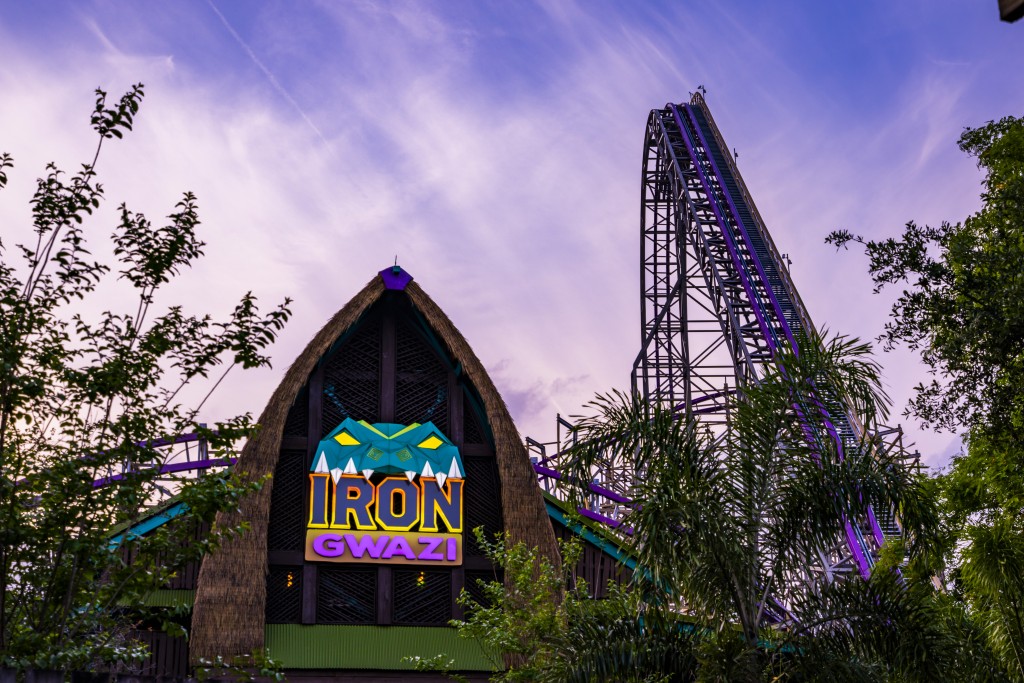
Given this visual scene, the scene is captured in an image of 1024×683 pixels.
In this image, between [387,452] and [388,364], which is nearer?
[387,452]

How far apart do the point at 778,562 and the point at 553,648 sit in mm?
2641

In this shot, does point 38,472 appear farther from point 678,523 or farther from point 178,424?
point 678,523

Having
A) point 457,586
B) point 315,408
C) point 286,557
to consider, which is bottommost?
point 457,586

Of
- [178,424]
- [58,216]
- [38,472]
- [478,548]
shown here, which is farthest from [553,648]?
[478,548]

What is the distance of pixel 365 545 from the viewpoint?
24062 millimetres

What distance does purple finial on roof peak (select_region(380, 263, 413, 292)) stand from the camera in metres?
26.4

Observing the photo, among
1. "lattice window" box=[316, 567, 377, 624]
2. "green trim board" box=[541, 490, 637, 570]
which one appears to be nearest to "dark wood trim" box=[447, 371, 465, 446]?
"green trim board" box=[541, 490, 637, 570]

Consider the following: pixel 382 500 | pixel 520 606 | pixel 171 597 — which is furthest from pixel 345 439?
pixel 520 606

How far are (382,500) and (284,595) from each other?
104 inches

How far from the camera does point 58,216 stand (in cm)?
1063

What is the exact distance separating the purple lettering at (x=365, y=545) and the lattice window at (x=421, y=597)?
0.65 meters

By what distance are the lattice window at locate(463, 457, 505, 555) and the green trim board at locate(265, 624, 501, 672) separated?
2010 mm

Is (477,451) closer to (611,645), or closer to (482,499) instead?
(482,499)

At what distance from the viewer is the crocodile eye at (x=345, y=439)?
24.9 m
